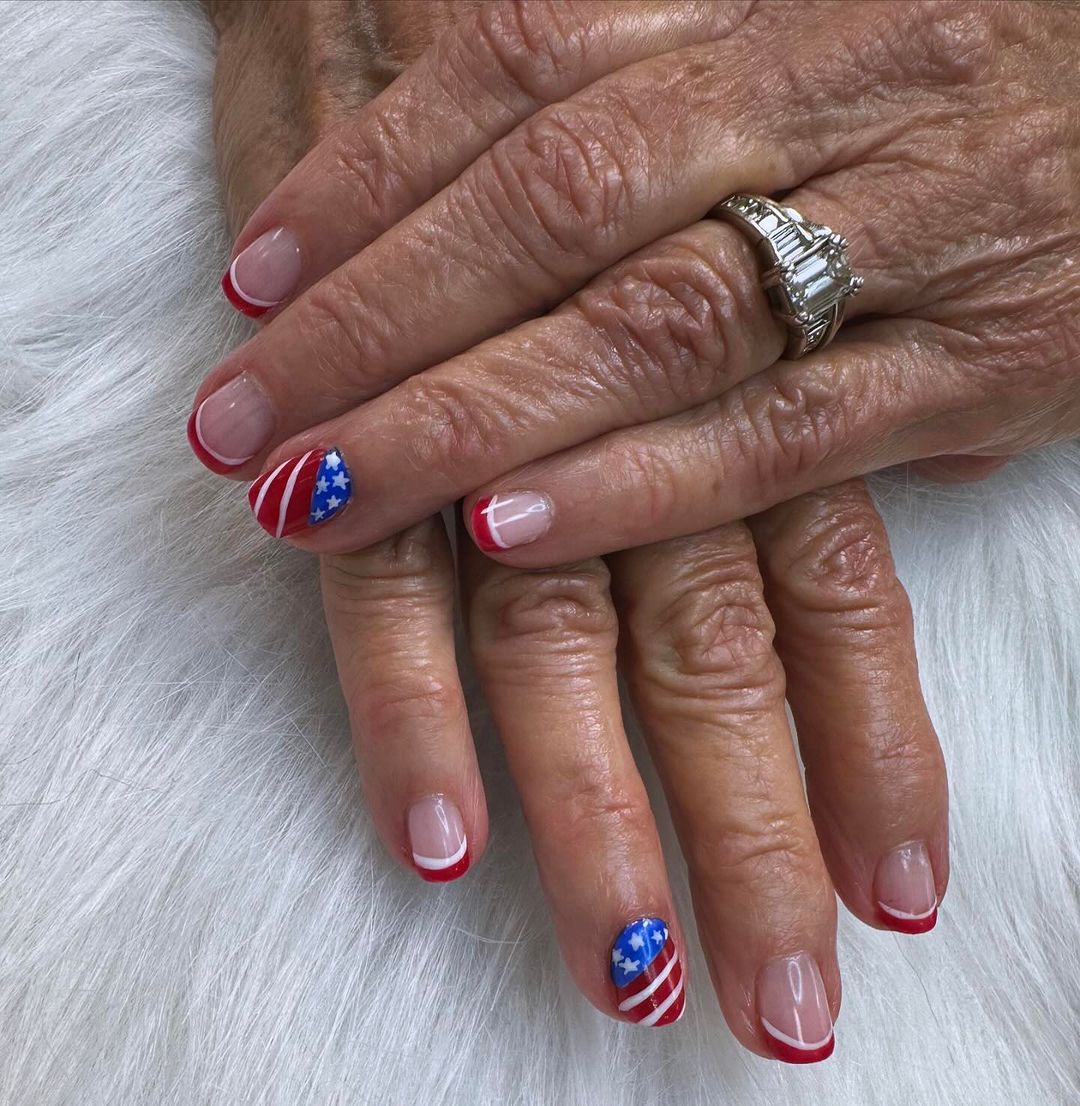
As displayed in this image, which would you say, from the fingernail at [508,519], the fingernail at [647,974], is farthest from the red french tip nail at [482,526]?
the fingernail at [647,974]

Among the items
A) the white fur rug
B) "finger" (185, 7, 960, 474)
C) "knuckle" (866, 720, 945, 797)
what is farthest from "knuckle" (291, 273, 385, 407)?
"knuckle" (866, 720, 945, 797)

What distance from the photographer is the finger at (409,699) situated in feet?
1.85

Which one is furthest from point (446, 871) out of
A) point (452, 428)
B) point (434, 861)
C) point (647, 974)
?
point (452, 428)

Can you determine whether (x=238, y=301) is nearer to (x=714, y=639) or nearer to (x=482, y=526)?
(x=482, y=526)

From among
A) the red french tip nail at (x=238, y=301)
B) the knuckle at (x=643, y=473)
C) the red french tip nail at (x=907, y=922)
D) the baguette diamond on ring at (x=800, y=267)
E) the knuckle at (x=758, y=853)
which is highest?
the red french tip nail at (x=238, y=301)

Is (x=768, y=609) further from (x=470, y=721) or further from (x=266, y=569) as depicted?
(x=266, y=569)

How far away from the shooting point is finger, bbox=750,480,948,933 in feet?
2.00

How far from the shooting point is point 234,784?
58 centimetres

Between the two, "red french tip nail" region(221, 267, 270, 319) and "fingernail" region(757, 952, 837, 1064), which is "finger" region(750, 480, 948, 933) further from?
"red french tip nail" region(221, 267, 270, 319)

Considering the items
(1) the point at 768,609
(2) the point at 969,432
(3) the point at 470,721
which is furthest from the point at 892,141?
(3) the point at 470,721

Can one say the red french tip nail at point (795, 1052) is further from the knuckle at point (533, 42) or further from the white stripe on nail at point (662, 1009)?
the knuckle at point (533, 42)

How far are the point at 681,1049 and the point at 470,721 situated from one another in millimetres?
205

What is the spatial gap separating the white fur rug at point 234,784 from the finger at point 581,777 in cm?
5

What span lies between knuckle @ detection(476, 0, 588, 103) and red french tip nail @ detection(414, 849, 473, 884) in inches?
16.3
